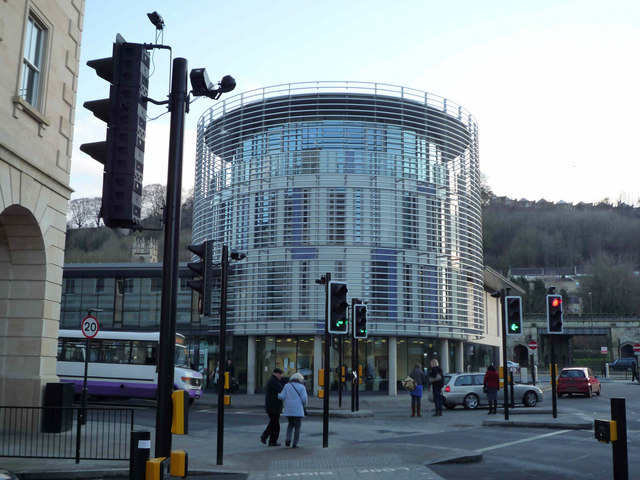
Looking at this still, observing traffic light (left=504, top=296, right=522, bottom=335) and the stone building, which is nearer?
the stone building

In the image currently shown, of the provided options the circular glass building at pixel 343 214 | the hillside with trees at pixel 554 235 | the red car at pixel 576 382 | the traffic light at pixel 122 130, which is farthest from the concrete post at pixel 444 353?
the hillside with trees at pixel 554 235

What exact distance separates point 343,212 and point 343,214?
11 centimetres

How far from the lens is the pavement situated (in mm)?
11336

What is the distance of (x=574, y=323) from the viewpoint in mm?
109688

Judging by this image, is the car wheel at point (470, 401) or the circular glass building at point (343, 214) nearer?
the car wheel at point (470, 401)

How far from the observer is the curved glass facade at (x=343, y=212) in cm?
3809

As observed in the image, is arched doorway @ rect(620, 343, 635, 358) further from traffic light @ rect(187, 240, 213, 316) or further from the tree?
traffic light @ rect(187, 240, 213, 316)

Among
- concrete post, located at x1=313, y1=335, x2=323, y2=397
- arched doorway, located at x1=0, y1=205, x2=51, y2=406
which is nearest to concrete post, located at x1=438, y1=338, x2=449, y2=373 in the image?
concrete post, located at x1=313, y1=335, x2=323, y2=397

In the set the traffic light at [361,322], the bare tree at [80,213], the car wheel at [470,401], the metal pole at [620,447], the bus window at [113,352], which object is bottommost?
the car wheel at [470,401]

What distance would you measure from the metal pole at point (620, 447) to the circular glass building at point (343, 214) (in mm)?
30406

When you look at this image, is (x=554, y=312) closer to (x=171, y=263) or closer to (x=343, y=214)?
(x=171, y=263)

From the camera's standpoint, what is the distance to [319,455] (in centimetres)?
1353

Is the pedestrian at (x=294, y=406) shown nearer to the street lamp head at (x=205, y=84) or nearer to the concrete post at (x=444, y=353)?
the street lamp head at (x=205, y=84)

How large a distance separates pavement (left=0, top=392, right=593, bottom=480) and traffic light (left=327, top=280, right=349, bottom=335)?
2.48m
